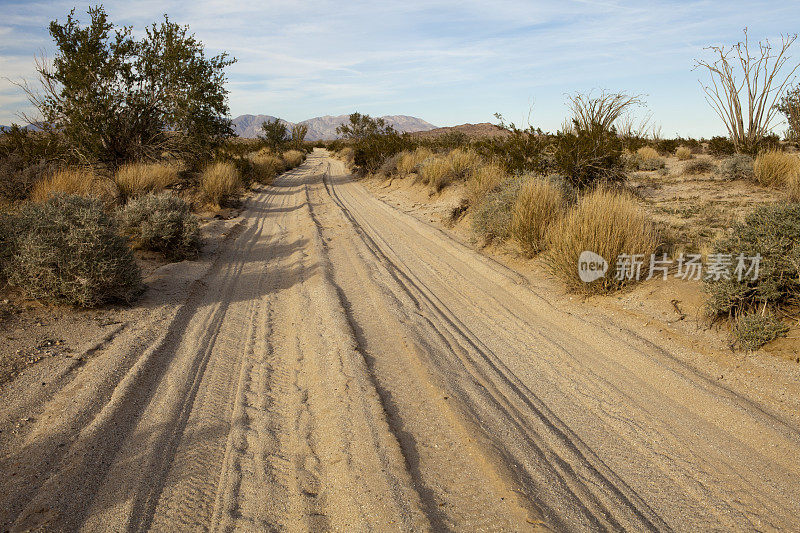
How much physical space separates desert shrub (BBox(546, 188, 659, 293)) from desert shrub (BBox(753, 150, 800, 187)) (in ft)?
27.0

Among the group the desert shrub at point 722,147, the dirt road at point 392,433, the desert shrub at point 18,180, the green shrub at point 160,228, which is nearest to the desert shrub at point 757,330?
the dirt road at point 392,433

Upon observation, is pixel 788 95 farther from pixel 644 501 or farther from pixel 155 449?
pixel 155 449

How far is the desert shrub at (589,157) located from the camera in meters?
10.1

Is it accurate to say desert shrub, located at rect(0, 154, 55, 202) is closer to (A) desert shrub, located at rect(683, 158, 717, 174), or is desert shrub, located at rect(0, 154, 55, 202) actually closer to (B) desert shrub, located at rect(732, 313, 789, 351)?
(B) desert shrub, located at rect(732, 313, 789, 351)

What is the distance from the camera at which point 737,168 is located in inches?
533

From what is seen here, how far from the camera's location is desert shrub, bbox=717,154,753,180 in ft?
43.3

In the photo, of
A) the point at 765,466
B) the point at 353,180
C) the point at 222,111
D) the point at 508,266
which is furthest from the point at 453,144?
the point at 765,466

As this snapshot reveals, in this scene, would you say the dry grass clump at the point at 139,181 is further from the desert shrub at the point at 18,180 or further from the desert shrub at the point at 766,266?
the desert shrub at the point at 766,266

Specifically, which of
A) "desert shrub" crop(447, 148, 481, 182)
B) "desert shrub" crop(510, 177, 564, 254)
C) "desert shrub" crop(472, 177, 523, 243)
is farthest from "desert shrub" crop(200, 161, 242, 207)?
"desert shrub" crop(510, 177, 564, 254)

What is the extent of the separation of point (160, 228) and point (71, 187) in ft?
10.7

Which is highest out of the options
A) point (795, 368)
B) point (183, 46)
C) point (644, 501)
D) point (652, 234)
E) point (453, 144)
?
point (183, 46)

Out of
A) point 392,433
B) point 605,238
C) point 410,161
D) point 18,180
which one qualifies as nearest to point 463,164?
point 410,161

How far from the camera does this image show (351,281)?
7.38m

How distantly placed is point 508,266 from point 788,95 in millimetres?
15185
